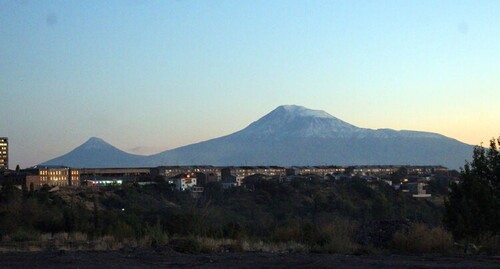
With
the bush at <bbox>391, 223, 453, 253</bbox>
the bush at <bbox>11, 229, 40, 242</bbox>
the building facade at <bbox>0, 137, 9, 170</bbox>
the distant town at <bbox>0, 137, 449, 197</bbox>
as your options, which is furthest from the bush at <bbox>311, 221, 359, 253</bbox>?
the building facade at <bbox>0, 137, 9, 170</bbox>

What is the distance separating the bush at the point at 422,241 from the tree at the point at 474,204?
176 inches

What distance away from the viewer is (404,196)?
90562 millimetres

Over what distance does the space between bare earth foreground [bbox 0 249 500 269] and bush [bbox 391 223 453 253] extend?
1962 millimetres

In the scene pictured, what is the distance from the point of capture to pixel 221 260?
18.7 metres

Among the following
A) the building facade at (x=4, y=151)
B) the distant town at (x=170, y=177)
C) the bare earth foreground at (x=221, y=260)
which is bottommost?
the bare earth foreground at (x=221, y=260)

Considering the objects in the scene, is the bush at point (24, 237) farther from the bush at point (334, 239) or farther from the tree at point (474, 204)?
the tree at point (474, 204)

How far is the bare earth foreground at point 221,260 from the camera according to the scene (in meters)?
17.4

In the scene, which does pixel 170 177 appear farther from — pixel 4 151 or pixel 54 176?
pixel 4 151

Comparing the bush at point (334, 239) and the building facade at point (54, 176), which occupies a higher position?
the building facade at point (54, 176)

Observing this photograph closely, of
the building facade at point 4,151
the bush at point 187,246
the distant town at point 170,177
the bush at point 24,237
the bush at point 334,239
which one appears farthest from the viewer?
the building facade at point 4,151

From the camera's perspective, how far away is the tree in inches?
1086

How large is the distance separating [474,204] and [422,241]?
22.3 ft

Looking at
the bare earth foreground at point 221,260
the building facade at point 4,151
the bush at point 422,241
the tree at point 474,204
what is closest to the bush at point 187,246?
the bare earth foreground at point 221,260

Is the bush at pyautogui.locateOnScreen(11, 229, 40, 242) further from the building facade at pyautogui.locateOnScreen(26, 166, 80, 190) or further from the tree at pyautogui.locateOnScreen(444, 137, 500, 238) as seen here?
the building facade at pyautogui.locateOnScreen(26, 166, 80, 190)
